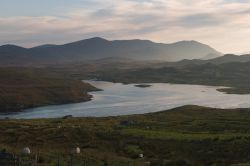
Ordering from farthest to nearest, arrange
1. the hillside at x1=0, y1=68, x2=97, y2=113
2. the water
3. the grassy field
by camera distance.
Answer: the hillside at x1=0, y1=68, x2=97, y2=113, the water, the grassy field

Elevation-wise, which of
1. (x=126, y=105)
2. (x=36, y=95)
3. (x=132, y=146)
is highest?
(x=36, y=95)

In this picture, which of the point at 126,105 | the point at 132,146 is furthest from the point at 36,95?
the point at 132,146

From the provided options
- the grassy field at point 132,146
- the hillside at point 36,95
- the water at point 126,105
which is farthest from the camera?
the hillside at point 36,95

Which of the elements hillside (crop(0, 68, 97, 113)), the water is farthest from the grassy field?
hillside (crop(0, 68, 97, 113))

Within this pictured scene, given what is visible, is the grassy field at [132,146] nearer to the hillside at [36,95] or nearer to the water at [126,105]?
the water at [126,105]

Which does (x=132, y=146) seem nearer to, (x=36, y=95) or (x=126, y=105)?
(x=126, y=105)

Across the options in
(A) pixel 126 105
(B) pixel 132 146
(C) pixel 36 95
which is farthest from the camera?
(C) pixel 36 95

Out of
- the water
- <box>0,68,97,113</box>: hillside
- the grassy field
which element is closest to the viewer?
the grassy field

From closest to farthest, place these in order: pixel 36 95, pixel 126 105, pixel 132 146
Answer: pixel 132 146
pixel 126 105
pixel 36 95

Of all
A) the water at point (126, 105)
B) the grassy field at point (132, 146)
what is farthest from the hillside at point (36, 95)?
the grassy field at point (132, 146)

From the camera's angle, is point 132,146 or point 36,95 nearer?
point 132,146

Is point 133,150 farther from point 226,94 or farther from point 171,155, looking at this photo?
point 226,94

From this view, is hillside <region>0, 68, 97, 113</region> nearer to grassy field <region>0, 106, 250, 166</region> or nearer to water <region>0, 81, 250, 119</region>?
water <region>0, 81, 250, 119</region>
